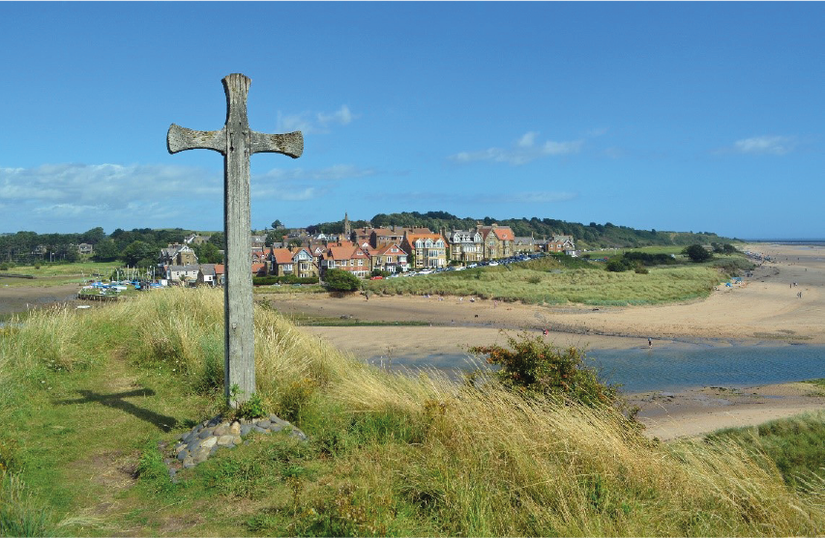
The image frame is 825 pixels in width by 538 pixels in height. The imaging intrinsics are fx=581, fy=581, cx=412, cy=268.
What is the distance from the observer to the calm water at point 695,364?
21984mm

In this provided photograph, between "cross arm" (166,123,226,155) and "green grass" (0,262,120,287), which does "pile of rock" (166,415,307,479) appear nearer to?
"cross arm" (166,123,226,155)

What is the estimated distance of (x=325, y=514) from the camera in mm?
4035

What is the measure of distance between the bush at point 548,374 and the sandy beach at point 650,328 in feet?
22.4

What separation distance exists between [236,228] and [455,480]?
3732 millimetres

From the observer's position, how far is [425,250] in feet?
281

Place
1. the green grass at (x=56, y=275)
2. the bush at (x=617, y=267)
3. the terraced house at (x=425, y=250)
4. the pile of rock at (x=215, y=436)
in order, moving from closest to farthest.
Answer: the pile of rock at (x=215, y=436), the green grass at (x=56, y=275), the bush at (x=617, y=267), the terraced house at (x=425, y=250)

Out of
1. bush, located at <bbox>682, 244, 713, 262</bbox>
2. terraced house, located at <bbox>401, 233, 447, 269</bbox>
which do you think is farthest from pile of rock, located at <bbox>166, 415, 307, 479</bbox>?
bush, located at <bbox>682, 244, 713, 262</bbox>

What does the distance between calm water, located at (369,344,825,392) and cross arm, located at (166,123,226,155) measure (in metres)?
14.3

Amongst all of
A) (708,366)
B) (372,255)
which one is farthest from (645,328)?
(372,255)

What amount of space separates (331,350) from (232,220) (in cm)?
471

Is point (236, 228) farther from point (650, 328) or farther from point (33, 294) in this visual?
point (33, 294)

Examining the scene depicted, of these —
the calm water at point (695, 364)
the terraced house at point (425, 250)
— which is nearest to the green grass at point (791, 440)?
the calm water at point (695, 364)

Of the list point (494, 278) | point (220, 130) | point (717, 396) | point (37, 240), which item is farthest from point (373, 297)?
Result: point (37, 240)

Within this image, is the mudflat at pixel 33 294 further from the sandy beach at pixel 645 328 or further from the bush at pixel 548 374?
the bush at pixel 548 374
